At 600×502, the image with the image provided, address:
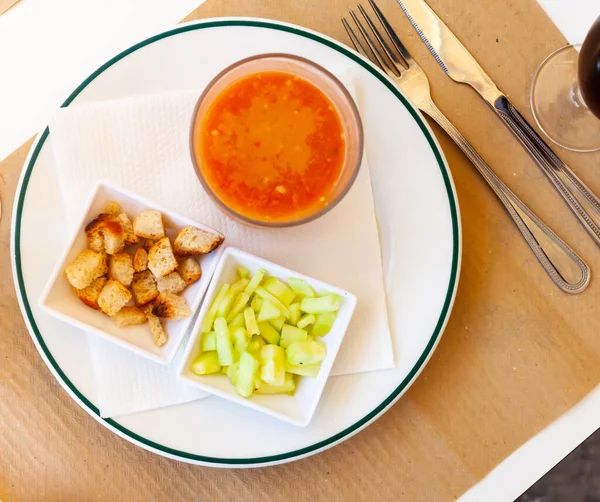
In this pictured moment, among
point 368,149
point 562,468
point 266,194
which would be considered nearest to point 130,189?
point 266,194

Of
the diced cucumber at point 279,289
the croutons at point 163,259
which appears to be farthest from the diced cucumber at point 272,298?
the croutons at point 163,259

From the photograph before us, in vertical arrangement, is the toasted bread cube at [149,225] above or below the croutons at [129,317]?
above

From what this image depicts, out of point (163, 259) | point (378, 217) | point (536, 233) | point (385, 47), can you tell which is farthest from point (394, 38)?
point (163, 259)

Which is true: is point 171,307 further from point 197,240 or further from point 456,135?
point 456,135

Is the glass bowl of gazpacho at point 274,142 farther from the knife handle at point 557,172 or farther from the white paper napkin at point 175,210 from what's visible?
the knife handle at point 557,172

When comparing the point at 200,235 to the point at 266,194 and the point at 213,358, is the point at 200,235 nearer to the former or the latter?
the point at 266,194

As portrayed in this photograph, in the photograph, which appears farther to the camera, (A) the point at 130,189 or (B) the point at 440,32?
(B) the point at 440,32
